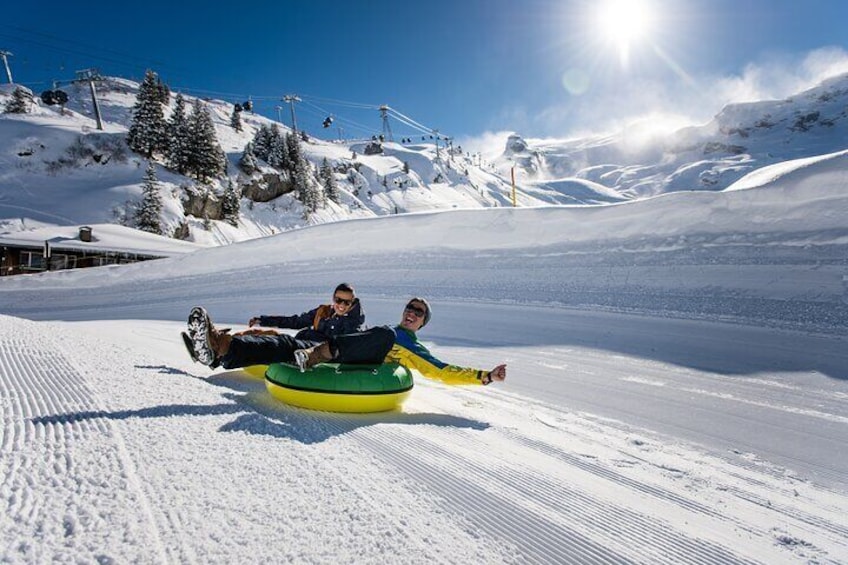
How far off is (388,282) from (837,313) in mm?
7642

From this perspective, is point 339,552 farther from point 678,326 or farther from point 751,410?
point 678,326

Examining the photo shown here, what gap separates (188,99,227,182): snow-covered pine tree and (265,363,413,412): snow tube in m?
42.4

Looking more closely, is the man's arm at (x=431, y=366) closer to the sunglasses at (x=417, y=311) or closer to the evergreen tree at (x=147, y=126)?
the sunglasses at (x=417, y=311)

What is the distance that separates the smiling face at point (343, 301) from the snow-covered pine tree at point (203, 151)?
1648 inches

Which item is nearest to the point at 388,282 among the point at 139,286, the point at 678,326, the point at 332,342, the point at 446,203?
the point at 678,326

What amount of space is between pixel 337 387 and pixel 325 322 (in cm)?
104

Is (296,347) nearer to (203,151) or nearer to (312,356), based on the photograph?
(312,356)

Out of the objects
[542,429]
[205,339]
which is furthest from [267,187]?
[542,429]

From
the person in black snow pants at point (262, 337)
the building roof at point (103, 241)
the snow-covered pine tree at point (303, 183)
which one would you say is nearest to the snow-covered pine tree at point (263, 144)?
the snow-covered pine tree at point (303, 183)

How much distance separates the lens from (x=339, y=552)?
5.07ft

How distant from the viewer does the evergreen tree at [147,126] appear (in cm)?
3947

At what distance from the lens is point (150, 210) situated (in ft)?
100

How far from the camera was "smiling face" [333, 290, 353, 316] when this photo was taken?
3.92m

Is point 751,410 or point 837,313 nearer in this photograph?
point 751,410
